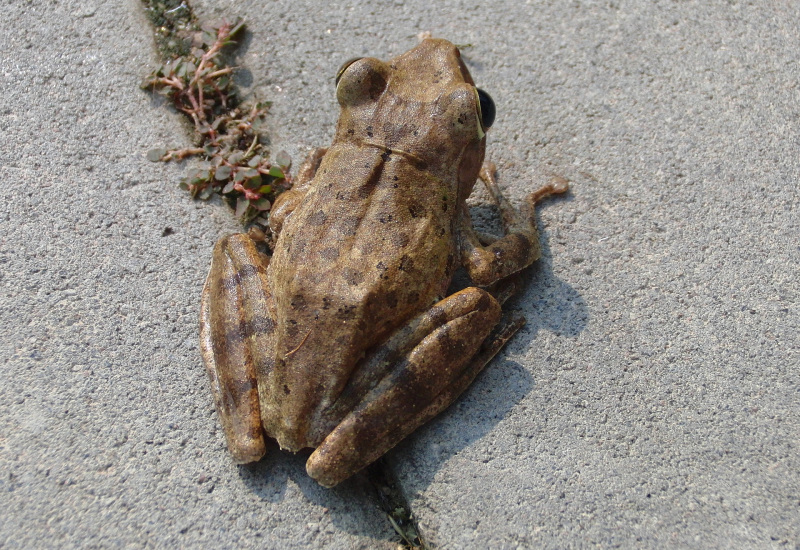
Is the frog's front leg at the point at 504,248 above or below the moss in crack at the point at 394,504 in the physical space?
above

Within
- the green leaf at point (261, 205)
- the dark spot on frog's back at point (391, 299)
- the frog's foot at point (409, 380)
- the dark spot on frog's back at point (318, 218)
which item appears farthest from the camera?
the green leaf at point (261, 205)

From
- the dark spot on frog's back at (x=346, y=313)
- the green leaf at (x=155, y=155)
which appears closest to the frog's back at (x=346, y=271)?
the dark spot on frog's back at (x=346, y=313)

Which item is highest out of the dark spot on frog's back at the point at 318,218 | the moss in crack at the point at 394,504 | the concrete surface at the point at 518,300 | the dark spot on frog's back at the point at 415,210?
the dark spot on frog's back at the point at 318,218

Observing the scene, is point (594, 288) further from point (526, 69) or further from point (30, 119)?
point (30, 119)

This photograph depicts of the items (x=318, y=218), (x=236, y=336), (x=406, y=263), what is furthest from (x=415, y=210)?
(x=236, y=336)

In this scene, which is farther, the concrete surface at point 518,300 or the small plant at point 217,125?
the small plant at point 217,125

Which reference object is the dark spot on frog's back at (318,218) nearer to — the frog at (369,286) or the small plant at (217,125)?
the frog at (369,286)

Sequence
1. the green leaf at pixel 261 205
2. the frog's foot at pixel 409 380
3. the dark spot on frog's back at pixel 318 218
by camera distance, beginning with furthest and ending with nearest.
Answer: the green leaf at pixel 261 205 < the dark spot on frog's back at pixel 318 218 < the frog's foot at pixel 409 380
